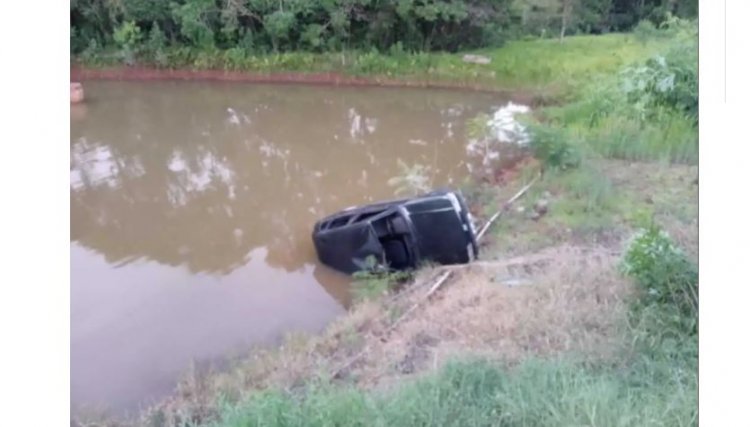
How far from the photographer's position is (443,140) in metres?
5.12

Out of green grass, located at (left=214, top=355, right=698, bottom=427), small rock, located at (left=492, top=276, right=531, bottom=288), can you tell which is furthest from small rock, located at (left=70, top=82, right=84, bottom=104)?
small rock, located at (left=492, top=276, right=531, bottom=288)

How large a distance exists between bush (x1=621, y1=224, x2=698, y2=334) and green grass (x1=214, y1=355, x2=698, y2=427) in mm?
189

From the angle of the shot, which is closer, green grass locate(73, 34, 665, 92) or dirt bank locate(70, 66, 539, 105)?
green grass locate(73, 34, 665, 92)

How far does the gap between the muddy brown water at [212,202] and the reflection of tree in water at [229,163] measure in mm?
12

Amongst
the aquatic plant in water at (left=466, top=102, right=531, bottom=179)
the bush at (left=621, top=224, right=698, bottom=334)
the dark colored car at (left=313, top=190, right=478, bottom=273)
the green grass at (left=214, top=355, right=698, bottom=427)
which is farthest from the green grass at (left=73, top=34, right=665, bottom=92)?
the green grass at (left=214, top=355, right=698, bottom=427)

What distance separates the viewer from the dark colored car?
2965 millimetres

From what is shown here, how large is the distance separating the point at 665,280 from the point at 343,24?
554 centimetres

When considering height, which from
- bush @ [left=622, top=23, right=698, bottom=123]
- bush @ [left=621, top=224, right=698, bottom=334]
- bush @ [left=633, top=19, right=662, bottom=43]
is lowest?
bush @ [left=621, top=224, right=698, bottom=334]

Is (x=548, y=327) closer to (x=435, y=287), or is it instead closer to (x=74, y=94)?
(x=435, y=287)

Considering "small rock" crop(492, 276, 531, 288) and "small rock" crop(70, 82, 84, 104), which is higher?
"small rock" crop(70, 82, 84, 104)

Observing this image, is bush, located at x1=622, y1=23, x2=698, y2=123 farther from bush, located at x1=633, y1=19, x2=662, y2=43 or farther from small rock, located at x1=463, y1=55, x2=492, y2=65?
small rock, located at x1=463, y1=55, x2=492, y2=65

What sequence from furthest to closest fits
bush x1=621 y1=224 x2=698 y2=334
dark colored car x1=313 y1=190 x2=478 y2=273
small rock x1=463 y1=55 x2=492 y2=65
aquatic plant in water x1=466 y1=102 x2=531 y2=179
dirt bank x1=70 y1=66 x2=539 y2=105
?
1. small rock x1=463 y1=55 x2=492 y2=65
2. dirt bank x1=70 y1=66 x2=539 y2=105
3. aquatic plant in water x1=466 y1=102 x2=531 y2=179
4. dark colored car x1=313 y1=190 x2=478 y2=273
5. bush x1=621 y1=224 x2=698 y2=334

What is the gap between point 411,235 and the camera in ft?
9.74

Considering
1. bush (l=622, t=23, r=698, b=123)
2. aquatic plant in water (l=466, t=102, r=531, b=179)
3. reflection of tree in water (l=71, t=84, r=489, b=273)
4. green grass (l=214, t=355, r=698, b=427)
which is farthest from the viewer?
aquatic plant in water (l=466, t=102, r=531, b=179)
